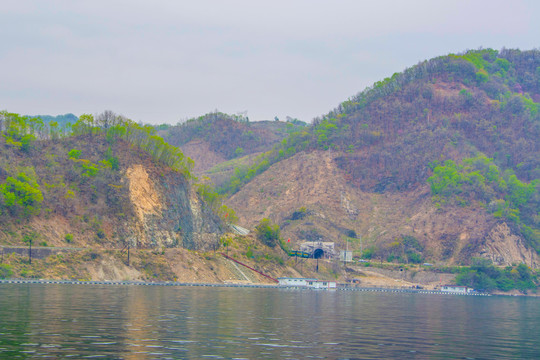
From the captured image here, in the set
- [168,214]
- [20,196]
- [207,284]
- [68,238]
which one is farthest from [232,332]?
[168,214]

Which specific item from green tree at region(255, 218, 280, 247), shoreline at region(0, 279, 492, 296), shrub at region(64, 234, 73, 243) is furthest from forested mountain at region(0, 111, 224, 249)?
shoreline at region(0, 279, 492, 296)

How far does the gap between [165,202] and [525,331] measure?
107 meters

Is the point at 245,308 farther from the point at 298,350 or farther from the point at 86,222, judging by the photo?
the point at 86,222

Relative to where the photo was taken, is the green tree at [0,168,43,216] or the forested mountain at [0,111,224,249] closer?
the green tree at [0,168,43,216]

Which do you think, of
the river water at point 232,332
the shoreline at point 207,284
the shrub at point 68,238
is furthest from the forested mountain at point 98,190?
the river water at point 232,332

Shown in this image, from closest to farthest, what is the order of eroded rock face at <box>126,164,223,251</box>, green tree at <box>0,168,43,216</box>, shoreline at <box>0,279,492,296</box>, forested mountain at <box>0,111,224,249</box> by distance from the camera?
shoreline at <box>0,279,492,296</box>, green tree at <box>0,168,43,216</box>, forested mountain at <box>0,111,224,249</box>, eroded rock face at <box>126,164,223,251</box>

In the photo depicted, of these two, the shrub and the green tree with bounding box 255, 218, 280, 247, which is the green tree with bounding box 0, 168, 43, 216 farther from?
the green tree with bounding box 255, 218, 280, 247

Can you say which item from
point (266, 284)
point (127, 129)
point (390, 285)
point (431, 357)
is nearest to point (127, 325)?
point (431, 357)

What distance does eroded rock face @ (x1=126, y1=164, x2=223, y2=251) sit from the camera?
156 m

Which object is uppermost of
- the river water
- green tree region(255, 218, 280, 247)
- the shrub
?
green tree region(255, 218, 280, 247)

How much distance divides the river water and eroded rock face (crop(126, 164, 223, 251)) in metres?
67.8

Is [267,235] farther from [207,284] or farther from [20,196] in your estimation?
[20,196]

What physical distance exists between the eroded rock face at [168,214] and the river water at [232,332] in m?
67.8

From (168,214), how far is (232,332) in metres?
109
